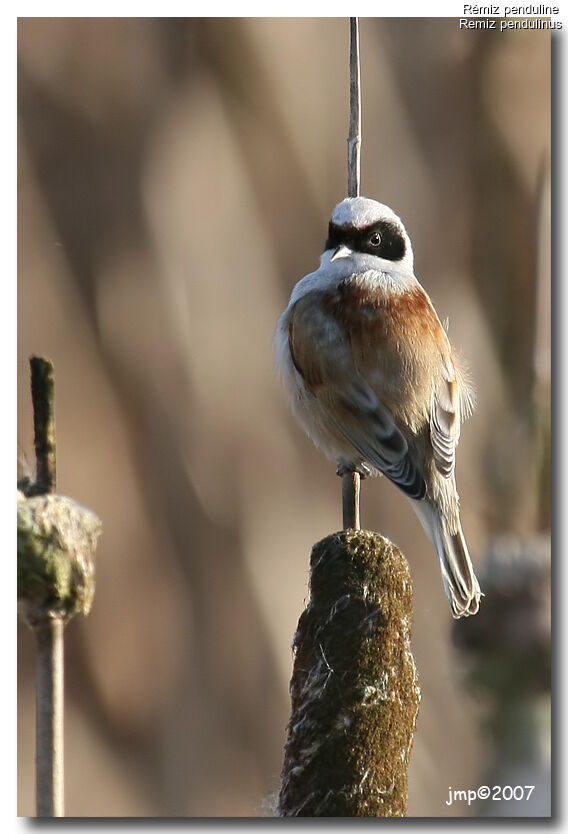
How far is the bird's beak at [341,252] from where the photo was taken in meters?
2.39

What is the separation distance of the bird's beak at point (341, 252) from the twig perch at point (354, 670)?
0.84 meters

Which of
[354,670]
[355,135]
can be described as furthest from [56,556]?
[355,135]

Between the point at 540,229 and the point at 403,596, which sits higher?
the point at 540,229

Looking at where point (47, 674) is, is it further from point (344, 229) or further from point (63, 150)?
point (63, 150)

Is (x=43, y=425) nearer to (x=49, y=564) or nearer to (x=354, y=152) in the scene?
(x=49, y=564)

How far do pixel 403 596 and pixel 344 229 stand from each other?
0.97m

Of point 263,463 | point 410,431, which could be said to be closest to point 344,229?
point 410,431

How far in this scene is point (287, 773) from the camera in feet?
5.88

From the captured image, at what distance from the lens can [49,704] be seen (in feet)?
5.64

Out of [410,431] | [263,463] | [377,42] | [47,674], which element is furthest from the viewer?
[263,463]

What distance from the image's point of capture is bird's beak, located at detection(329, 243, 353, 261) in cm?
239

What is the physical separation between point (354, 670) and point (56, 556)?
51cm

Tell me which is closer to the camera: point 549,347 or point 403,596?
point 403,596
